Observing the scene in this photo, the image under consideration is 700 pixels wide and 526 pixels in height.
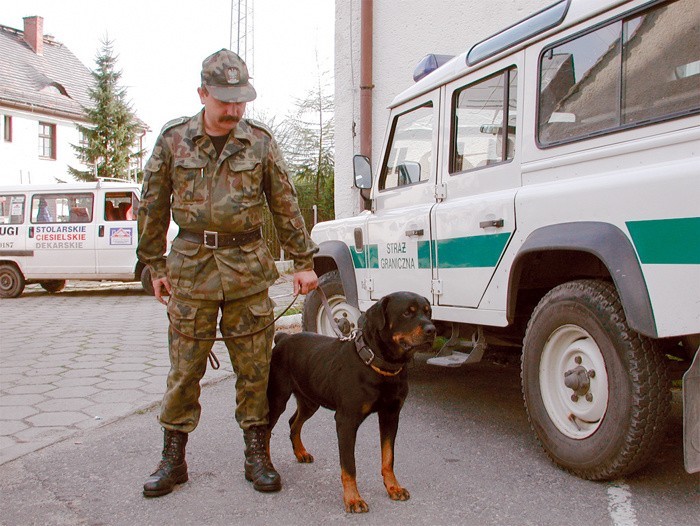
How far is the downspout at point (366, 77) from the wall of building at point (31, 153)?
79.5 ft

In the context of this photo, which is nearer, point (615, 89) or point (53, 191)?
point (615, 89)

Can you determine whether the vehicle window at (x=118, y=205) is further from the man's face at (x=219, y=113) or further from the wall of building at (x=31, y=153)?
the wall of building at (x=31, y=153)

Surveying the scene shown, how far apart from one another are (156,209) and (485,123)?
2.05 m

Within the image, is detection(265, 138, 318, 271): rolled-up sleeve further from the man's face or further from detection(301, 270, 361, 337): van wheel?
detection(301, 270, 361, 337): van wheel

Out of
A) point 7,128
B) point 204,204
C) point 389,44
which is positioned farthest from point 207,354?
point 7,128

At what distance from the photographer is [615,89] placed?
336cm

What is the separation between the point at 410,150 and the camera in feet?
16.6

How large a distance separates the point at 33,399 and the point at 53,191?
9.63 metres

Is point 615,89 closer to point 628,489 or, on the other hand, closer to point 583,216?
point 583,216

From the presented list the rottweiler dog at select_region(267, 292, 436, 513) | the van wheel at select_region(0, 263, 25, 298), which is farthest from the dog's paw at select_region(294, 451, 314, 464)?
the van wheel at select_region(0, 263, 25, 298)

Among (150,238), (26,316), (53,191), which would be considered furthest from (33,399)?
(53,191)

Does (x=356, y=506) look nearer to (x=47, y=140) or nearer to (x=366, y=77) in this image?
(x=366, y=77)

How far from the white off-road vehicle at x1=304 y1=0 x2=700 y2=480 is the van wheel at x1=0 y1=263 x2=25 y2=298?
36.8 feet

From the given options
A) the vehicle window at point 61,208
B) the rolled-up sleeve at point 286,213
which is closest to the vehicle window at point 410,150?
the rolled-up sleeve at point 286,213
